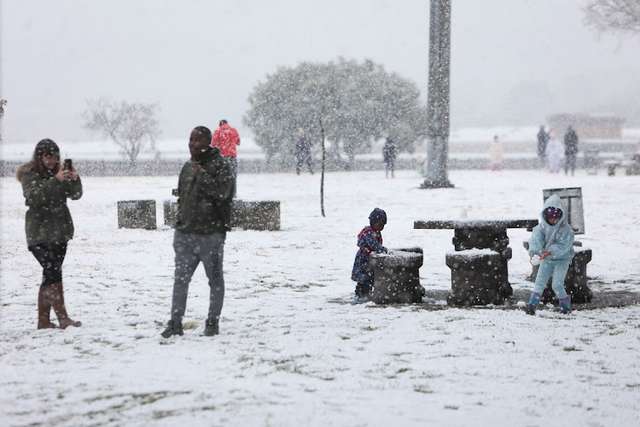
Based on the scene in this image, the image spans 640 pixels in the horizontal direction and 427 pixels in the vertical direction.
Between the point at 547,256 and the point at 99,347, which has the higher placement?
the point at 547,256

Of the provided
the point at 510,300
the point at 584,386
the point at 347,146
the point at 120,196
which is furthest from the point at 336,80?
the point at 584,386

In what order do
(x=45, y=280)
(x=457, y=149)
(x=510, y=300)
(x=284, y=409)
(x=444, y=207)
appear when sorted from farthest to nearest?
(x=457, y=149), (x=444, y=207), (x=510, y=300), (x=45, y=280), (x=284, y=409)

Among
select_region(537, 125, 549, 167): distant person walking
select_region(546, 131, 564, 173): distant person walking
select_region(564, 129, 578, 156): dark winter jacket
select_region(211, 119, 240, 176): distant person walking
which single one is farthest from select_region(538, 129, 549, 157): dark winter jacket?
select_region(211, 119, 240, 176): distant person walking

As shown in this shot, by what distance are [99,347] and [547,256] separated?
4.27 metres

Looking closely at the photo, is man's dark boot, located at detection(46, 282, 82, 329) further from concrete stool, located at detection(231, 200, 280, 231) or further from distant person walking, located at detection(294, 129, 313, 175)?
distant person walking, located at detection(294, 129, 313, 175)

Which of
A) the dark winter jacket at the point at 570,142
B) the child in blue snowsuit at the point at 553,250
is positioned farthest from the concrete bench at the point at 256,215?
the dark winter jacket at the point at 570,142

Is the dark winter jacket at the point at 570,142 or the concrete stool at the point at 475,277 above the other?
the dark winter jacket at the point at 570,142

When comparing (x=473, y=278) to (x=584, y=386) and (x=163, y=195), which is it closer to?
(x=584, y=386)

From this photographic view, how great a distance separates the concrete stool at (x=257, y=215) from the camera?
16.6 metres

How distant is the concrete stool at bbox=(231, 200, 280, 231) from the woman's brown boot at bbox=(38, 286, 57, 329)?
8930 mm

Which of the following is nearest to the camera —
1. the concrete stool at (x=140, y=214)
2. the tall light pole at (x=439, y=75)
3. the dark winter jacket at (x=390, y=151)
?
the concrete stool at (x=140, y=214)

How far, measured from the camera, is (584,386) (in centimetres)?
582

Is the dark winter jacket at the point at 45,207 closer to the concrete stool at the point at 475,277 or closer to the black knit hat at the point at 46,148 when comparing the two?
the black knit hat at the point at 46,148

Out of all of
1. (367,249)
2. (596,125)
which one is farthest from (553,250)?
(596,125)
